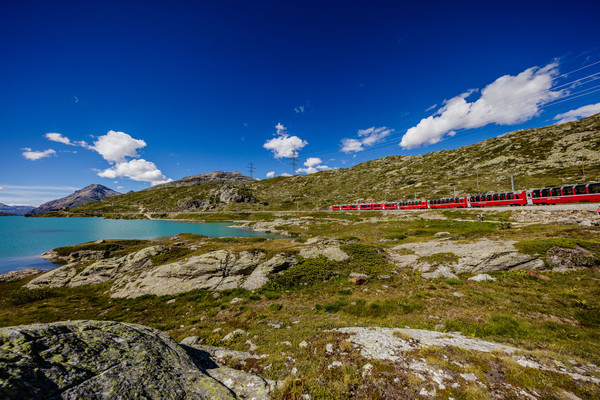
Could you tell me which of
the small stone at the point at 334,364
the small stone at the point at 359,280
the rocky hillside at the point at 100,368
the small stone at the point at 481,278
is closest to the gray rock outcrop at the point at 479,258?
the small stone at the point at 481,278

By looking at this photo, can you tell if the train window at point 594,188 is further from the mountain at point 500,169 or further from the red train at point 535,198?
the mountain at point 500,169

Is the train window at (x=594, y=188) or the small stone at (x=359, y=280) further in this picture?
the train window at (x=594, y=188)

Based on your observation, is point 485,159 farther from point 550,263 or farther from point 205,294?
point 205,294

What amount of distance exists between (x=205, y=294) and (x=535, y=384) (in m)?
21.0

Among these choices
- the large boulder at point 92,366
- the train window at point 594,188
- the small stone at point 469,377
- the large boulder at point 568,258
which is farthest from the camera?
the train window at point 594,188

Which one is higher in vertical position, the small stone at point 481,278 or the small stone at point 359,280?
the small stone at point 481,278

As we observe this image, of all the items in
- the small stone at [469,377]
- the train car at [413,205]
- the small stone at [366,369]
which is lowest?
the small stone at [366,369]

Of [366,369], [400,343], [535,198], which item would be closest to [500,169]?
[535,198]

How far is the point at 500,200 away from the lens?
197 feet

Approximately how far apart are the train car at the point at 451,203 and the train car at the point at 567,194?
17524 mm

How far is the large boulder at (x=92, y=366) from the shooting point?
4000 millimetres

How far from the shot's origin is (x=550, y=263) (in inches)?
662

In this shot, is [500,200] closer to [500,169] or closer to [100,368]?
[100,368]

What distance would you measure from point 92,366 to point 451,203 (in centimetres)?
9188
